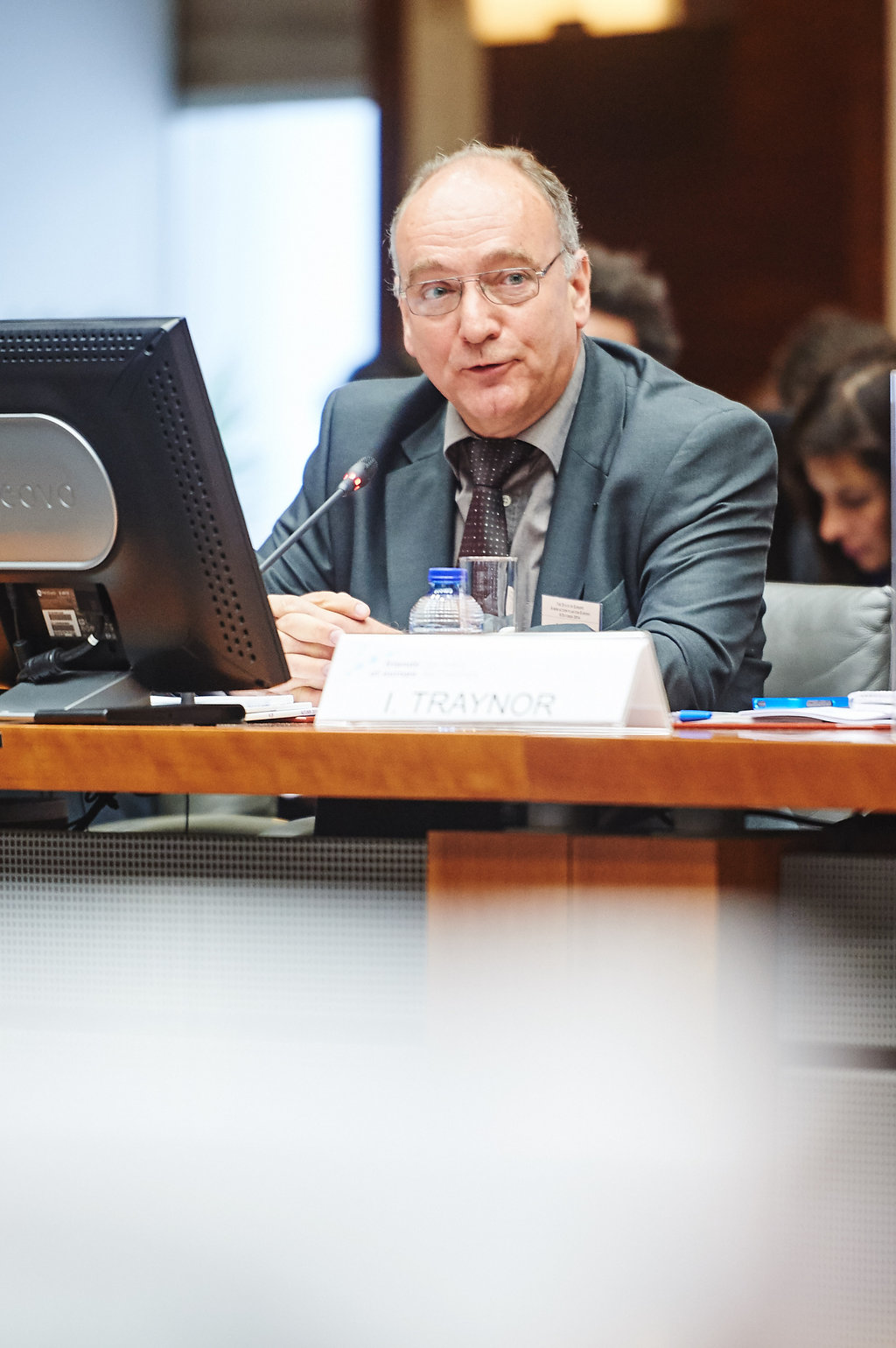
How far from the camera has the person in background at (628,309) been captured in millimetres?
2693

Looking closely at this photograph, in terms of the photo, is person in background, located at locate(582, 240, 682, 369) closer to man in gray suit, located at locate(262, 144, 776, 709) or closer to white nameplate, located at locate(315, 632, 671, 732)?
man in gray suit, located at locate(262, 144, 776, 709)

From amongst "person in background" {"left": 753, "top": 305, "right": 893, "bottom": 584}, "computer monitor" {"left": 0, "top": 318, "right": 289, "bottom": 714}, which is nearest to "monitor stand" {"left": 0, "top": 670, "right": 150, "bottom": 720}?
"computer monitor" {"left": 0, "top": 318, "right": 289, "bottom": 714}

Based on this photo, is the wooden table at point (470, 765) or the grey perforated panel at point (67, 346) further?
the grey perforated panel at point (67, 346)

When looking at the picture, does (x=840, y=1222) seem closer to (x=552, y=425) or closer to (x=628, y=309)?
(x=552, y=425)

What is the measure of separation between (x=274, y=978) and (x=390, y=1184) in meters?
0.15

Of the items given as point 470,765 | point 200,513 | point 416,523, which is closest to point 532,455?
point 416,523

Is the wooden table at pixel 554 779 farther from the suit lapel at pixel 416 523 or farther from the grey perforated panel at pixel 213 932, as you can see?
the suit lapel at pixel 416 523

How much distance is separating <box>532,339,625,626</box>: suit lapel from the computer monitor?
69 cm

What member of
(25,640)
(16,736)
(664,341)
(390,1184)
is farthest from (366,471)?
(664,341)

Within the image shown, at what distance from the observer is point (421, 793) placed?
2.79ft

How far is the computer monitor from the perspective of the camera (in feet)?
3.24

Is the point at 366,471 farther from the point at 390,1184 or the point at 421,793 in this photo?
the point at 390,1184

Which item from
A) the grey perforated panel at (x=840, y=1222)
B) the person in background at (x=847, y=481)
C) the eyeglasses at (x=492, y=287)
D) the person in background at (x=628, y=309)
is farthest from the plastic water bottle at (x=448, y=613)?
the person in background at (x=847, y=481)

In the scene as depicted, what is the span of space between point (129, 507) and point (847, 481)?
7.96 ft
